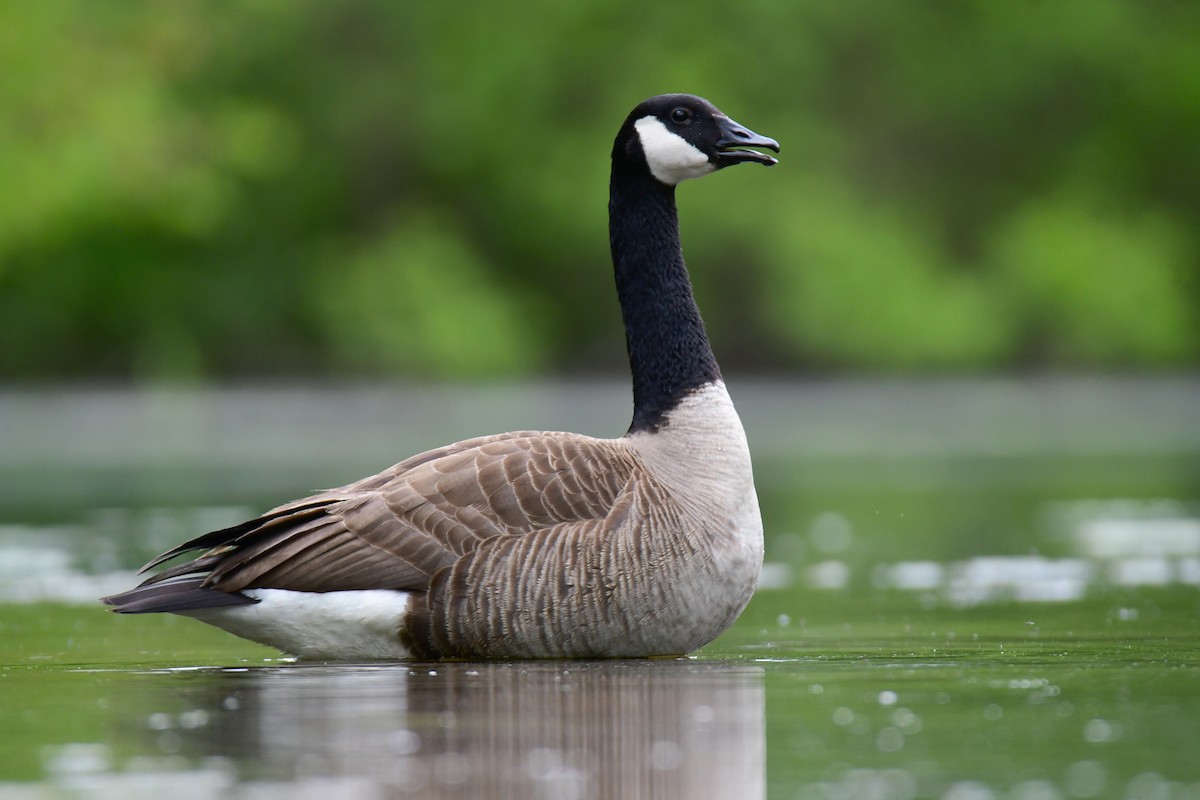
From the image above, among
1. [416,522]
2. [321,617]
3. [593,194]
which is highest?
[593,194]

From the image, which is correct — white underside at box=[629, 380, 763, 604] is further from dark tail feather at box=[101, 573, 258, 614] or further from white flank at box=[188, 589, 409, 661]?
dark tail feather at box=[101, 573, 258, 614]

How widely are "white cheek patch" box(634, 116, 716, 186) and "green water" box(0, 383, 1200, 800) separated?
6.91ft

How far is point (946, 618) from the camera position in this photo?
8883mm

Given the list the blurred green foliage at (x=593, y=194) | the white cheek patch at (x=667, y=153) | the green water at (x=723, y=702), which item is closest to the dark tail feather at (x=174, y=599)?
the green water at (x=723, y=702)

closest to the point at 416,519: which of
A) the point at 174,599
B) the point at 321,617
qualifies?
the point at 321,617

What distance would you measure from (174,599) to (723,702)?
2.32 metres

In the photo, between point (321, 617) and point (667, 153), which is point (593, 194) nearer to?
point (667, 153)

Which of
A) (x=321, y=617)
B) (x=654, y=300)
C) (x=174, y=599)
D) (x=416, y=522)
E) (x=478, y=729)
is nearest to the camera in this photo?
(x=478, y=729)

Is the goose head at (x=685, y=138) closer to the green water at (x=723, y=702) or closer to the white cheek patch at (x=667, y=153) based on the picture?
the white cheek patch at (x=667, y=153)

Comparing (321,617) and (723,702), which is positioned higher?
(321,617)

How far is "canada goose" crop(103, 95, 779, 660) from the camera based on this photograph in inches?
290

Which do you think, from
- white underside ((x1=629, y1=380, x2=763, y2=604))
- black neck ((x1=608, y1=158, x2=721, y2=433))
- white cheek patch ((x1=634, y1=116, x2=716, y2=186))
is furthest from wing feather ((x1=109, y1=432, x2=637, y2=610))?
white cheek patch ((x1=634, y1=116, x2=716, y2=186))

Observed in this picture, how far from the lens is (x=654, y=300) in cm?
855

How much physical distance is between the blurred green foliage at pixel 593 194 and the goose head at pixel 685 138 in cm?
3129
